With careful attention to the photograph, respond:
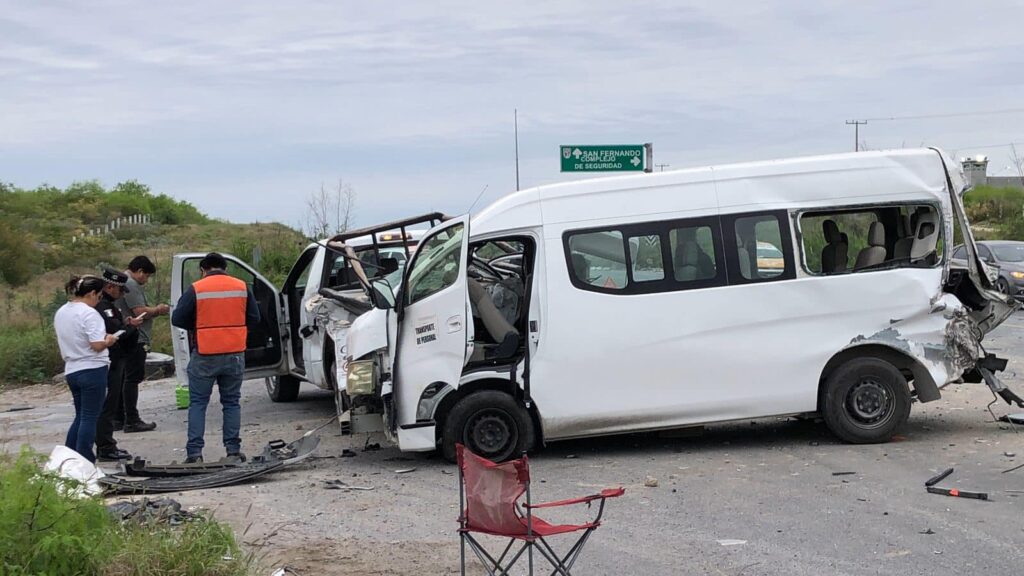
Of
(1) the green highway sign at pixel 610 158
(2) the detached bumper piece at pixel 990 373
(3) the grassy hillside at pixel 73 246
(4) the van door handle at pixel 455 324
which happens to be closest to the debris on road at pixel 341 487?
(4) the van door handle at pixel 455 324

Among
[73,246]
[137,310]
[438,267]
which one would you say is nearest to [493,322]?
[438,267]

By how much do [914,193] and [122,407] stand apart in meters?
8.90

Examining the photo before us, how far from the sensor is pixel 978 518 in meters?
7.35

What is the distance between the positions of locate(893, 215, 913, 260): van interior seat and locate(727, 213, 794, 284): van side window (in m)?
1.14

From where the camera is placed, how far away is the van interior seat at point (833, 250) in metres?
9.86

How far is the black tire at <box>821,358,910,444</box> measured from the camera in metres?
9.69

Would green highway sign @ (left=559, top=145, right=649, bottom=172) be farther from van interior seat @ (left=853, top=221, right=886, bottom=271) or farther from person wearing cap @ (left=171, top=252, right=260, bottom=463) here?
person wearing cap @ (left=171, top=252, right=260, bottom=463)

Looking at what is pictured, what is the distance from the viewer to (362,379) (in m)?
9.56

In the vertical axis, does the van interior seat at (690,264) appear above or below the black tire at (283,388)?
above

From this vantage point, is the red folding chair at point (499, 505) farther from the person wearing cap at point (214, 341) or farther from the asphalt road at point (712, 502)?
the person wearing cap at point (214, 341)

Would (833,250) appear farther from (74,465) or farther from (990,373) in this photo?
(74,465)

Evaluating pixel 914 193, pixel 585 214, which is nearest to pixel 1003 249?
pixel 914 193

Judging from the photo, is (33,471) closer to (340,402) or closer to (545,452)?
(340,402)

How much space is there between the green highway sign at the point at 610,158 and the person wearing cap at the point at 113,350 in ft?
42.4
